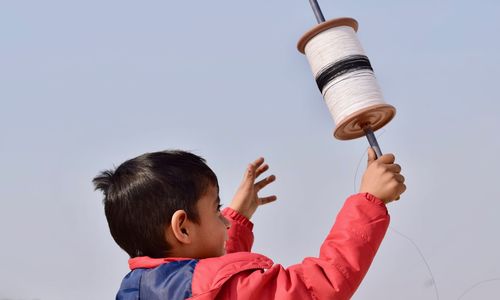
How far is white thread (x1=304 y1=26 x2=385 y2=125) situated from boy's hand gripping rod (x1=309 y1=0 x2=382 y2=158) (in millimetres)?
82

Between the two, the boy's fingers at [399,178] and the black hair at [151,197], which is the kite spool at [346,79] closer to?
the boy's fingers at [399,178]

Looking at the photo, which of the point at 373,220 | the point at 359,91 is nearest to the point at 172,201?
the point at 373,220

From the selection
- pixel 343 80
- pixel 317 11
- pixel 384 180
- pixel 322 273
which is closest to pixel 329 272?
pixel 322 273

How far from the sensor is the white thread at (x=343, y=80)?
209cm

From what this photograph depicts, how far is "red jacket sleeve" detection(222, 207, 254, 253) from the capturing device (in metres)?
2.40

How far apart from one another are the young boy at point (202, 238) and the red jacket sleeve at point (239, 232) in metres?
0.52

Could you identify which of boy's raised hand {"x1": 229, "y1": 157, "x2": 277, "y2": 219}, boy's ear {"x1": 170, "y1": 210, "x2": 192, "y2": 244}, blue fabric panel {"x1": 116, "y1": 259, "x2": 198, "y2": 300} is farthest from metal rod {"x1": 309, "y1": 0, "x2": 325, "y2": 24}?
blue fabric panel {"x1": 116, "y1": 259, "x2": 198, "y2": 300}

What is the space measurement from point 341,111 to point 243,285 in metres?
0.73

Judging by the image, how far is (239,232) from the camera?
2438 millimetres

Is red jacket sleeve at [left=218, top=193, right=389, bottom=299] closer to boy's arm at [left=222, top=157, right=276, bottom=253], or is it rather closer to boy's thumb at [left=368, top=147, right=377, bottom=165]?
boy's thumb at [left=368, top=147, right=377, bottom=165]

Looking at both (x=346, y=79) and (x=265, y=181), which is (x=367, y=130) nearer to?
(x=346, y=79)


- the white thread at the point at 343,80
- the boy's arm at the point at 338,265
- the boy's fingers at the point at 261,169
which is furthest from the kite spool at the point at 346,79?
the boy's fingers at the point at 261,169

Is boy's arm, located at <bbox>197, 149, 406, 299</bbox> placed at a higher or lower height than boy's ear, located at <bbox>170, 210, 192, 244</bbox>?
lower

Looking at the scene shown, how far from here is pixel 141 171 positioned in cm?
182
